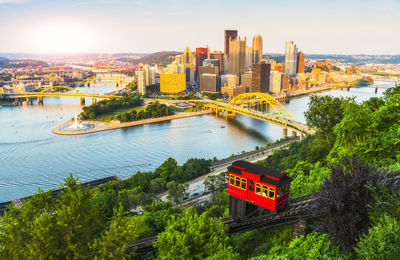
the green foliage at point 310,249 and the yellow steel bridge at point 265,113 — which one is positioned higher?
the green foliage at point 310,249

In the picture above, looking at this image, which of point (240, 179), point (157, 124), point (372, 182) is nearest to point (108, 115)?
point (157, 124)

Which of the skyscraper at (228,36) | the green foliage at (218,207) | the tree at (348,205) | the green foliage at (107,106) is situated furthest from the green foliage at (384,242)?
the skyscraper at (228,36)

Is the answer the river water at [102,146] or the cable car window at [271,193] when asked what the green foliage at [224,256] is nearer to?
the cable car window at [271,193]

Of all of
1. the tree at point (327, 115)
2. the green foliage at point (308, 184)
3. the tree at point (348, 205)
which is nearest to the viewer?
the tree at point (348, 205)

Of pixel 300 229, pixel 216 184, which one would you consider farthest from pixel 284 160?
pixel 300 229

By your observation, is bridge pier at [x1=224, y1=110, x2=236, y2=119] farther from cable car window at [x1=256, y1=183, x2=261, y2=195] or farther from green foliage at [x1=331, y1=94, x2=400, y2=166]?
cable car window at [x1=256, y1=183, x2=261, y2=195]

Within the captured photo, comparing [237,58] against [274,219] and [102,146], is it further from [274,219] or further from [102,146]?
[274,219]
